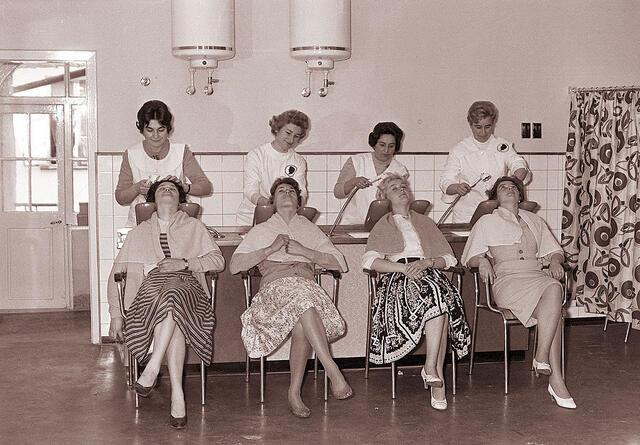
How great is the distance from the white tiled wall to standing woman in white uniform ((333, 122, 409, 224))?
438 millimetres

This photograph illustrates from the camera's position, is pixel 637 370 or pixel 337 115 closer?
pixel 637 370

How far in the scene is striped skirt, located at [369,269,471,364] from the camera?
15.3ft

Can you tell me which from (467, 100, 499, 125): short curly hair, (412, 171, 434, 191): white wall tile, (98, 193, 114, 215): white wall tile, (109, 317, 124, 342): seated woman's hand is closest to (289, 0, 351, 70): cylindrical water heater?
(467, 100, 499, 125): short curly hair

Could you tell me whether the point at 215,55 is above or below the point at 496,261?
above

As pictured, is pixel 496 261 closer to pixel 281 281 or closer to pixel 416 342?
pixel 416 342

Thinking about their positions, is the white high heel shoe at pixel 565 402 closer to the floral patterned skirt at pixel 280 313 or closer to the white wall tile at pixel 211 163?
the floral patterned skirt at pixel 280 313

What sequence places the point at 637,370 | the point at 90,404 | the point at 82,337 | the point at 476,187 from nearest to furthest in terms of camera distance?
the point at 90,404 → the point at 637,370 → the point at 476,187 → the point at 82,337

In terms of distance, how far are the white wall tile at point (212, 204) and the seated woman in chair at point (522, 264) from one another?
194 cm

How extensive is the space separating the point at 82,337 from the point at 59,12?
6.86ft

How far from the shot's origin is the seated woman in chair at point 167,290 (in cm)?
439

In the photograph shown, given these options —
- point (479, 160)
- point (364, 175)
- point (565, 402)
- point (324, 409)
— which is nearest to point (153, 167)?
point (364, 175)

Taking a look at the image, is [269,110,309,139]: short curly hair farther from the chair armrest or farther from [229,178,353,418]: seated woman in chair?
the chair armrest

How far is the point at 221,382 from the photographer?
5.09 m

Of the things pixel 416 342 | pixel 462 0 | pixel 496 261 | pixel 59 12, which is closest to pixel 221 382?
pixel 416 342
